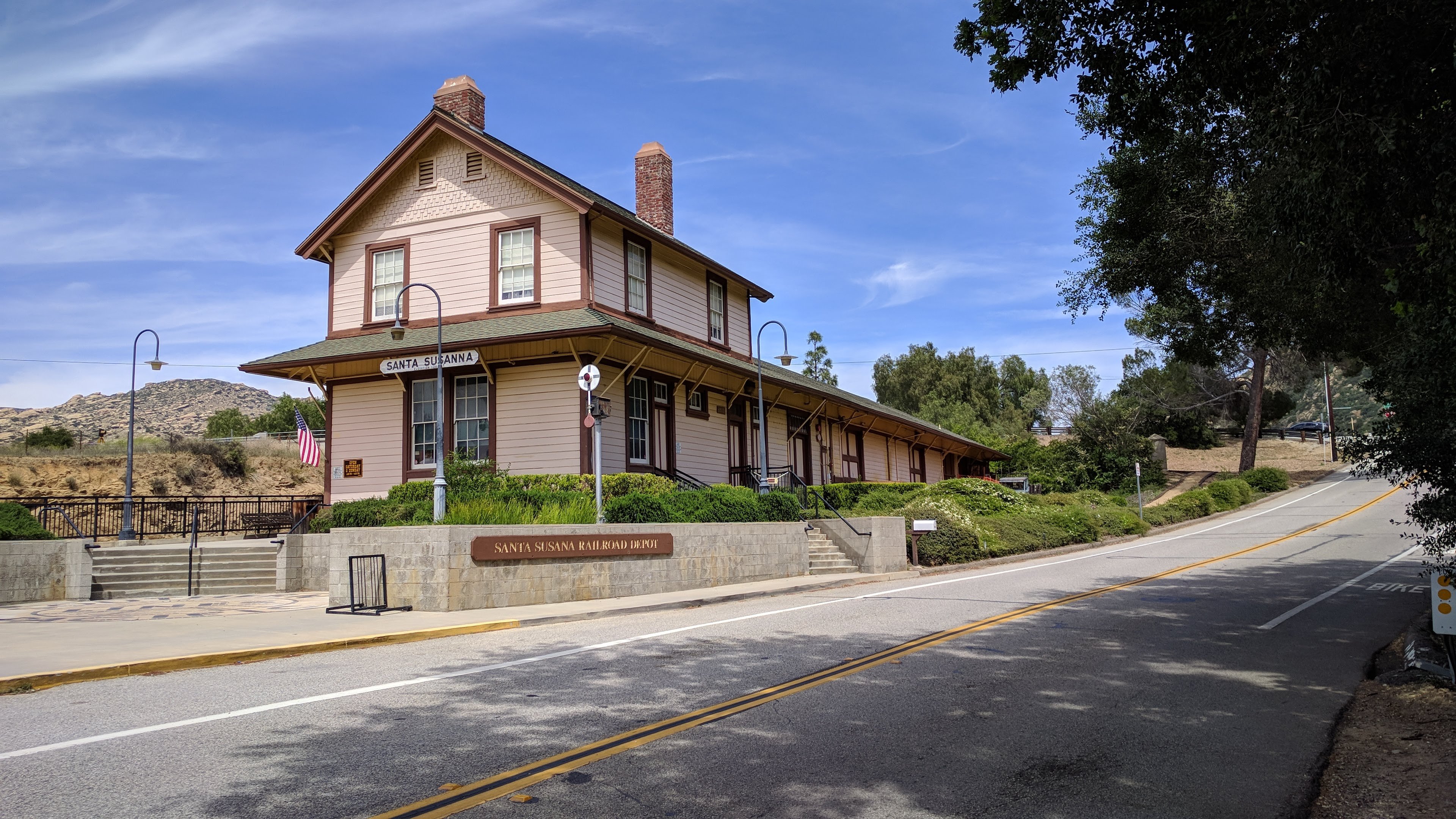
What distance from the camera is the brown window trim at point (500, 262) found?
910 inches

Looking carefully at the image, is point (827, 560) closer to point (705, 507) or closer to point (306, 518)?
point (705, 507)

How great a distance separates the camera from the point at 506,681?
8.53m

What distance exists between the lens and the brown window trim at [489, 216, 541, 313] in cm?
2311

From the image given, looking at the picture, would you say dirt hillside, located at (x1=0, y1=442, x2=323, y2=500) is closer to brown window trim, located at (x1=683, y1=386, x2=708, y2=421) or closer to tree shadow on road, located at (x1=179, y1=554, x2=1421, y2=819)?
brown window trim, located at (x1=683, y1=386, x2=708, y2=421)

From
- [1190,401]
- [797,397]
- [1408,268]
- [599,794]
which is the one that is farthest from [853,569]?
[1190,401]

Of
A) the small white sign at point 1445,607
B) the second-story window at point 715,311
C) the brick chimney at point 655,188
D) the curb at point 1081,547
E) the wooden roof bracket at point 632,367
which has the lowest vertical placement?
the curb at point 1081,547

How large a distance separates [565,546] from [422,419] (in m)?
9.25

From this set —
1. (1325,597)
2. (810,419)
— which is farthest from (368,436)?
(1325,597)

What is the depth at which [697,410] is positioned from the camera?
2631 cm

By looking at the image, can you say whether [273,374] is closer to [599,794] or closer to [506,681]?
[506,681]

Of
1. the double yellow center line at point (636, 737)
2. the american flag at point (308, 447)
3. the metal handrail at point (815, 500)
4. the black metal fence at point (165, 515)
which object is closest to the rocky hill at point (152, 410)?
the black metal fence at point (165, 515)

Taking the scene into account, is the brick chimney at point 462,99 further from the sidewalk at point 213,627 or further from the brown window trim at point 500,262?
the sidewalk at point 213,627

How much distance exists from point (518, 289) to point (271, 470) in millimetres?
30918

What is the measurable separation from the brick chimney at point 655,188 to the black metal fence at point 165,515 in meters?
12.9
